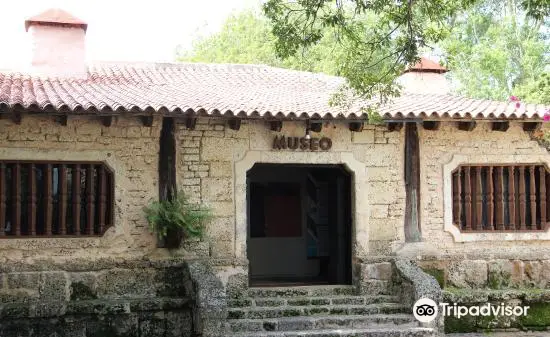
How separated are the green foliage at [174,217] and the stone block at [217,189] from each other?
0.35 meters

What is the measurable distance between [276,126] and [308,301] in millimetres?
2722

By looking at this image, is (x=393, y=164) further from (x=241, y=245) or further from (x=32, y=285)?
(x=32, y=285)

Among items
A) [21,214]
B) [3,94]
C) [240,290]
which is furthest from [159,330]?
[3,94]

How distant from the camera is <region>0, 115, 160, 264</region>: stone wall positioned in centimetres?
1038

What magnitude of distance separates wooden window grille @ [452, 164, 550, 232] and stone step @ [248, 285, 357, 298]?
7.15ft

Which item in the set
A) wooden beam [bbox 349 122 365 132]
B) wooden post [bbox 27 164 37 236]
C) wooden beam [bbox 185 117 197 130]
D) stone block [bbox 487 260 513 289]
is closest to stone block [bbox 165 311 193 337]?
→ wooden post [bbox 27 164 37 236]

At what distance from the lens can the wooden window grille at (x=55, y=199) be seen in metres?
10.4

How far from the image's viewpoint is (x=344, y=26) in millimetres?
8797

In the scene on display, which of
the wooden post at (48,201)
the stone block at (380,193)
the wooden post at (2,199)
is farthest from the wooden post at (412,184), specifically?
the wooden post at (2,199)

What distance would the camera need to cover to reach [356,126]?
11.6 meters

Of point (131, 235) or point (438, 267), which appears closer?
point (131, 235)

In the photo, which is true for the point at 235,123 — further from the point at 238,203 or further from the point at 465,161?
the point at 465,161

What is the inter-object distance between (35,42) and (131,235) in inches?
218

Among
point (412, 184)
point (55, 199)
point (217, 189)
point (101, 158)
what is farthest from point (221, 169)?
point (412, 184)
